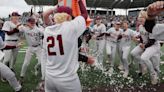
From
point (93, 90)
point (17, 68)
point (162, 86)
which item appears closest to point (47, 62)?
point (93, 90)

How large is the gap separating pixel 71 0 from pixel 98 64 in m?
6.62

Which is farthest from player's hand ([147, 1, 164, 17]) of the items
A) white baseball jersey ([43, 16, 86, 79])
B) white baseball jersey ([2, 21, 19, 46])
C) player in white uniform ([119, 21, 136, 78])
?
player in white uniform ([119, 21, 136, 78])

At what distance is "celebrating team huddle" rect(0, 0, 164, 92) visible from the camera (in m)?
4.90

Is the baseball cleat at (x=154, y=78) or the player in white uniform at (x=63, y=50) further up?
the player in white uniform at (x=63, y=50)

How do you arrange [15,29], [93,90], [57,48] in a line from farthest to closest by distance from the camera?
[15,29], [93,90], [57,48]

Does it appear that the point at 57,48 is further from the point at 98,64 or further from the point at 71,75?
the point at 98,64

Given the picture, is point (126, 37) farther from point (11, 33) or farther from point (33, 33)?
point (11, 33)

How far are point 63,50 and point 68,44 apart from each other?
106mm

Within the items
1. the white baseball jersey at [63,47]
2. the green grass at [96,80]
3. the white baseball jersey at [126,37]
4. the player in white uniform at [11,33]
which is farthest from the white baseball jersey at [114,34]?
the white baseball jersey at [63,47]

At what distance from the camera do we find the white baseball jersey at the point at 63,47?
488 cm

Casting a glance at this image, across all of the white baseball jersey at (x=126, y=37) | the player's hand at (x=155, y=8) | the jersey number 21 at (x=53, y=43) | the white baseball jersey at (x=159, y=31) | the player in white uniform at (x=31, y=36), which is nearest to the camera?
the player's hand at (x=155, y=8)

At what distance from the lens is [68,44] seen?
16.1ft

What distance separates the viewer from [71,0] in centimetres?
679

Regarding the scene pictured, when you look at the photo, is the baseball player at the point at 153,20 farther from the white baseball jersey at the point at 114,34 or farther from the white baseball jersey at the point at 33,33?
the white baseball jersey at the point at 114,34
